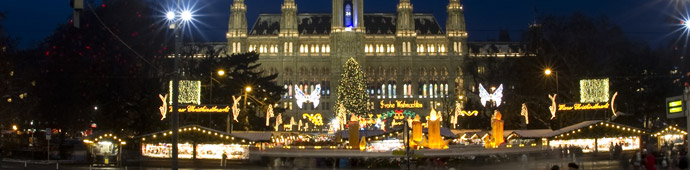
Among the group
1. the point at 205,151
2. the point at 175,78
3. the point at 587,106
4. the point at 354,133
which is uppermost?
the point at 175,78

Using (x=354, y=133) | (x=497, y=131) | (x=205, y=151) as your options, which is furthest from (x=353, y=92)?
(x=354, y=133)

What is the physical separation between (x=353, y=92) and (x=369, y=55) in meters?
29.7

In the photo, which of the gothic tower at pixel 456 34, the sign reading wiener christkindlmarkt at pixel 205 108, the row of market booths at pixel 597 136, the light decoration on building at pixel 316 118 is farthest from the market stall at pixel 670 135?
the gothic tower at pixel 456 34

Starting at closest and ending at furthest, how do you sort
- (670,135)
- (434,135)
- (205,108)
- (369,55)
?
(434,135), (205,108), (670,135), (369,55)

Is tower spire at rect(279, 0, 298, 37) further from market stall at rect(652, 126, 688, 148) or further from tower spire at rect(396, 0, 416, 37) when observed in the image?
market stall at rect(652, 126, 688, 148)

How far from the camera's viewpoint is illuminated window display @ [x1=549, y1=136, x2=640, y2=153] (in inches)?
1919

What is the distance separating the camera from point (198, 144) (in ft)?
149

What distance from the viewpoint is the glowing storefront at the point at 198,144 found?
145ft

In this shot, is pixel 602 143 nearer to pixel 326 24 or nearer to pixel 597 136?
pixel 597 136

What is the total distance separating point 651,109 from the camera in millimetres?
68062

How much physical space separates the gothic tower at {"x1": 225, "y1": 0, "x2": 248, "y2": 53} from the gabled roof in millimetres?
4715

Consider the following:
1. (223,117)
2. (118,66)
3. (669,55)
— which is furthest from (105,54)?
(669,55)

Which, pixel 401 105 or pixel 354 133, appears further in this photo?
pixel 401 105

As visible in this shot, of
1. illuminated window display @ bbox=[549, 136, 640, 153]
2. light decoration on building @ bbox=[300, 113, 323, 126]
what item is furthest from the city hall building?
illuminated window display @ bbox=[549, 136, 640, 153]
